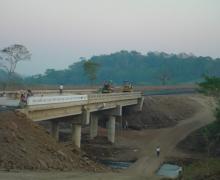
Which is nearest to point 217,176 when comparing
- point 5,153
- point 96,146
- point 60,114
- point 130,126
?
point 5,153

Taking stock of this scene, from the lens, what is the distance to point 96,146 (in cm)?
5816

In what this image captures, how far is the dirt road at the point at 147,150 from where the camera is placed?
23828mm

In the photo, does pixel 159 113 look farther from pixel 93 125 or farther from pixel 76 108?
pixel 76 108

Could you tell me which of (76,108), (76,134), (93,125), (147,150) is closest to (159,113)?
(93,125)

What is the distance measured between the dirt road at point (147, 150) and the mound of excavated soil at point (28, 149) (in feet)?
4.71

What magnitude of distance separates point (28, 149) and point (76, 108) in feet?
57.1

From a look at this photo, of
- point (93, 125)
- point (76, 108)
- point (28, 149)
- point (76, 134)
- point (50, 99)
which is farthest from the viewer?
point (93, 125)

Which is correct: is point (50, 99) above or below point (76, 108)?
above

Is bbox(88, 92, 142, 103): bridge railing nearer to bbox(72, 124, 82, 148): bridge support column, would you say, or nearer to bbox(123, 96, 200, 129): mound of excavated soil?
bbox(72, 124, 82, 148): bridge support column

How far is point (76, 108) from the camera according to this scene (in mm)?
44094

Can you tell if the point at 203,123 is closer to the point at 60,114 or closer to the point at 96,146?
the point at 96,146

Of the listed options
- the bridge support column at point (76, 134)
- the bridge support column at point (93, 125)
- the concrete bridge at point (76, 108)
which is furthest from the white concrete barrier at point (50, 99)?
the bridge support column at point (93, 125)

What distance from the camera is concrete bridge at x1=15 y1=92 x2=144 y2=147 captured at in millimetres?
34344

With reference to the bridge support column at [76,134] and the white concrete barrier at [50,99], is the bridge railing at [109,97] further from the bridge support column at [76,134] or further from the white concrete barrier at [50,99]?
the white concrete barrier at [50,99]
